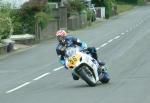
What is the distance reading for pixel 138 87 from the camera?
1714 cm

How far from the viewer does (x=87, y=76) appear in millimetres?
18094

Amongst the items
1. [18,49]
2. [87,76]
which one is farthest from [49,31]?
[87,76]

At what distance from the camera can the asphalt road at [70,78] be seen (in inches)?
623

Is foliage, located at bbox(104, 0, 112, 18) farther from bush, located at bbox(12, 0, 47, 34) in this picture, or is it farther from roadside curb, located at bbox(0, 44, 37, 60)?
roadside curb, located at bbox(0, 44, 37, 60)

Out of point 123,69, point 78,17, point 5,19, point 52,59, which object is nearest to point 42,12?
point 5,19

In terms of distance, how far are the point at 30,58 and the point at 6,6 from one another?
13.2m

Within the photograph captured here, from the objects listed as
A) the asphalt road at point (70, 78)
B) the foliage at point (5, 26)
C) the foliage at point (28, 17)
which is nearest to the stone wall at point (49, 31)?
the foliage at point (28, 17)

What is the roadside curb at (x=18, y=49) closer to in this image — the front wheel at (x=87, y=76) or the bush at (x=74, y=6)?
the front wheel at (x=87, y=76)

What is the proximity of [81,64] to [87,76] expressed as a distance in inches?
14.2

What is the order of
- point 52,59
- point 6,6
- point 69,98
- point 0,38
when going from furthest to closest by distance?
point 6,6 < point 0,38 < point 52,59 < point 69,98

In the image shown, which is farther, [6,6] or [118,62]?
[6,6]

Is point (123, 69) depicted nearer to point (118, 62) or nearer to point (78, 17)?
point (118, 62)

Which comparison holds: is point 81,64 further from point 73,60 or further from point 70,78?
point 70,78

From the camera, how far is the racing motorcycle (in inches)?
714
